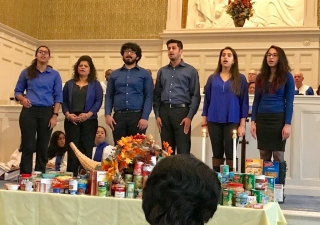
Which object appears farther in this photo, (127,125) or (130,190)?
(127,125)

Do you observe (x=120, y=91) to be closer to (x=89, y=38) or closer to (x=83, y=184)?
(x=83, y=184)

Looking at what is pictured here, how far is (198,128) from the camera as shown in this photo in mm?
4883

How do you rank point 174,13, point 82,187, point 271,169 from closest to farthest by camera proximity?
point 82,187 < point 271,169 < point 174,13

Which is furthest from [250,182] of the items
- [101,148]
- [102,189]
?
[101,148]

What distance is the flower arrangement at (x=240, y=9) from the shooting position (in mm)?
6547

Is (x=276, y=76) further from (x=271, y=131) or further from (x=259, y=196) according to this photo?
(x=259, y=196)

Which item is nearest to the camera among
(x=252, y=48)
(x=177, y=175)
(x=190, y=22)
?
(x=177, y=175)

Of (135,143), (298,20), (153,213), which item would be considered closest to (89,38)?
(298,20)

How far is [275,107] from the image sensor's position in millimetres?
3635

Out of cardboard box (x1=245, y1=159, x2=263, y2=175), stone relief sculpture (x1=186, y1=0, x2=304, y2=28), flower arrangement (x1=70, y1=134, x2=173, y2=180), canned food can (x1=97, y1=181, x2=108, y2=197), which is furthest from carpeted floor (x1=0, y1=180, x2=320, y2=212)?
stone relief sculpture (x1=186, y1=0, x2=304, y2=28)

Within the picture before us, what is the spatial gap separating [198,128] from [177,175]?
3.88 meters

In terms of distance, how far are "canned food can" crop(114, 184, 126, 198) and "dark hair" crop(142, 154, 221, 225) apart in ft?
4.89

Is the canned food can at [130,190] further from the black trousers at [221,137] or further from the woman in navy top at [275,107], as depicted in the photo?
the woman in navy top at [275,107]

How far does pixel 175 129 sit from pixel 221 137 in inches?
15.3
